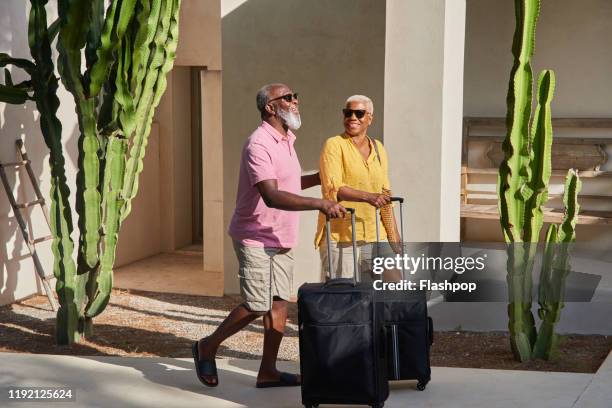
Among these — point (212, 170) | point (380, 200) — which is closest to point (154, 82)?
point (380, 200)

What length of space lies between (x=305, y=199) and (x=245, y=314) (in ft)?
2.47

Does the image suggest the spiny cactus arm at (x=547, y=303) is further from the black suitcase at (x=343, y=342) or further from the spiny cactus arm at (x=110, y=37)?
the spiny cactus arm at (x=110, y=37)

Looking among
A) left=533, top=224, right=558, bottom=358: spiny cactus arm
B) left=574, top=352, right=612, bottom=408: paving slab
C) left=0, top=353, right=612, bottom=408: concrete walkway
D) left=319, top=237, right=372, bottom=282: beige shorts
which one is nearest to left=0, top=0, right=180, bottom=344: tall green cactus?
left=0, top=353, right=612, bottom=408: concrete walkway

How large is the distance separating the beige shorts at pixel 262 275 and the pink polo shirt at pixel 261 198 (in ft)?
0.15

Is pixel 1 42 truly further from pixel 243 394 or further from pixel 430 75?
pixel 243 394

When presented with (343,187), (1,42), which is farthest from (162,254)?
(343,187)

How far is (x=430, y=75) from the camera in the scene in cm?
787

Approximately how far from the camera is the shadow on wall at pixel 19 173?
9359 millimetres

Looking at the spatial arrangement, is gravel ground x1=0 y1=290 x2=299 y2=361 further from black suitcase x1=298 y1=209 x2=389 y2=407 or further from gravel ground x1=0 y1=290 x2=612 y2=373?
black suitcase x1=298 y1=209 x2=389 y2=407

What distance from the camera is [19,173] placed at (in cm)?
960

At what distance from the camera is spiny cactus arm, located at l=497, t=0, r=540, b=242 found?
6.47m

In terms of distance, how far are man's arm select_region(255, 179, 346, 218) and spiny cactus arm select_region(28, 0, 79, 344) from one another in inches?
104

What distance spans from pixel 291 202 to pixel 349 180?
3.51 feet

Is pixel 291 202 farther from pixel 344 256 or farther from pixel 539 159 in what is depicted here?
pixel 539 159
